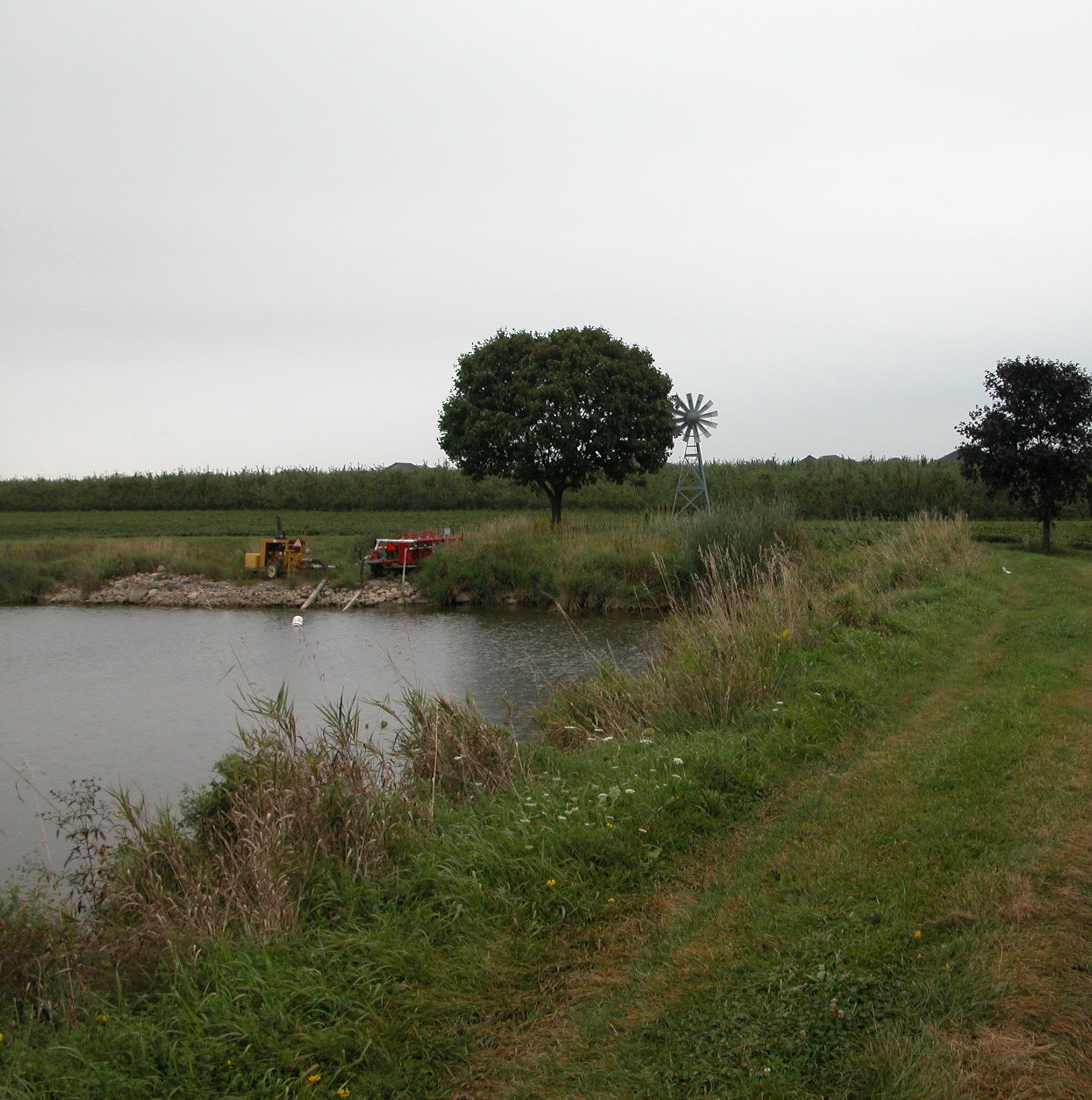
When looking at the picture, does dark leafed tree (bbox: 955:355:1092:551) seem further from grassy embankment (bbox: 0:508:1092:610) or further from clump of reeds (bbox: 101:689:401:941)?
clump of reeds (bbox: 101:689:401:941)

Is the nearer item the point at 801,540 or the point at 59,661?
the point at 59,661

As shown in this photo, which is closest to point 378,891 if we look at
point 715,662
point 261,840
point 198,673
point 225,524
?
point 261,840

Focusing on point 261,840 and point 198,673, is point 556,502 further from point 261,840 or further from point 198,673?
point 261,840

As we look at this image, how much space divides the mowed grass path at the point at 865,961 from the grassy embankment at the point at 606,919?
0.05ft

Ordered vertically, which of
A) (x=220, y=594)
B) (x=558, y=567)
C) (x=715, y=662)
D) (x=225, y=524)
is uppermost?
(x=225, y=524)

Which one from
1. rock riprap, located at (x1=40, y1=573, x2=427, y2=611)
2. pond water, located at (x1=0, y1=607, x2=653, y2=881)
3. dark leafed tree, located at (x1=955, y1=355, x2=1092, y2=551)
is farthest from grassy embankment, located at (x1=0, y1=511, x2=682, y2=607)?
dark leafed tree, located at (x1=955, y1=355, x2=1092, y2=551)

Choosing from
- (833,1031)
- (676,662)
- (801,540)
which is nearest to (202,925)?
(833,1031)

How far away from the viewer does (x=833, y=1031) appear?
3.54m

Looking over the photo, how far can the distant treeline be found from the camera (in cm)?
4300

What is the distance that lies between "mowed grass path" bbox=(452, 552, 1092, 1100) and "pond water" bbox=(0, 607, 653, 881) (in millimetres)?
3792

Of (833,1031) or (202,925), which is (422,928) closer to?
(202,925)

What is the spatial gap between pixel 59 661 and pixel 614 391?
2206cm

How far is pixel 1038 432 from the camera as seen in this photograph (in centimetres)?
2605

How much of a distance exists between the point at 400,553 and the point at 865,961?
2792 cm
